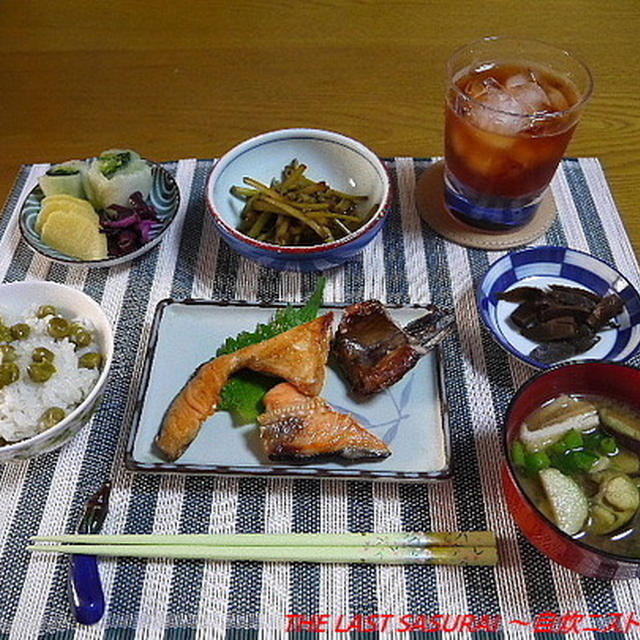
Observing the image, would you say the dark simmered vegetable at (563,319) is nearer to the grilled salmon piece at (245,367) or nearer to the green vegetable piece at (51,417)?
the grilled salmon piece at (245,367)

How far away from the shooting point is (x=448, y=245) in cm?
176

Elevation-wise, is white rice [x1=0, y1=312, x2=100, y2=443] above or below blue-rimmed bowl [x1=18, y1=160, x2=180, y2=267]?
above

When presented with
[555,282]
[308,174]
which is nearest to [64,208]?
[308,174]

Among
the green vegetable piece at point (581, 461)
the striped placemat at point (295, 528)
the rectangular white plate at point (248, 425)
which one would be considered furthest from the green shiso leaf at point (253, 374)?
the green vegetable piece at point (581, 461)

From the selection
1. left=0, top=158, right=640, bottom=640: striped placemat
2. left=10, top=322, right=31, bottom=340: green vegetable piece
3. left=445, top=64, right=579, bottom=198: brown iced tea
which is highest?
left=445, top=64, right=579, bottom=198: brown iced tea

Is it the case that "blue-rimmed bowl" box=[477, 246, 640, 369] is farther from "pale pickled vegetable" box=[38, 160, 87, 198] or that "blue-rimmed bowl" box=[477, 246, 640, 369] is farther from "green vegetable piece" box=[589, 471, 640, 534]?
"pale pickled vegetable" box=[38, 160, 87, 198]

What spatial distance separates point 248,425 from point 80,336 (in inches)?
15.5

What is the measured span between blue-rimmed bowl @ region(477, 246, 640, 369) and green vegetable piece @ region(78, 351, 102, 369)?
0.80 m

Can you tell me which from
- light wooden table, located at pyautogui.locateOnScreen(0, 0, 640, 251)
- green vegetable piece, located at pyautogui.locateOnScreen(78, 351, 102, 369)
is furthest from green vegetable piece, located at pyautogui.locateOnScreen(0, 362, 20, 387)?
light wooden table, located at pyautogui.locateOnScreen(0, 0, 640, 251)

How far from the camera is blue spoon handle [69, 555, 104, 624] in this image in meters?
1.12

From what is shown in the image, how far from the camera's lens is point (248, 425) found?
52.6 inches

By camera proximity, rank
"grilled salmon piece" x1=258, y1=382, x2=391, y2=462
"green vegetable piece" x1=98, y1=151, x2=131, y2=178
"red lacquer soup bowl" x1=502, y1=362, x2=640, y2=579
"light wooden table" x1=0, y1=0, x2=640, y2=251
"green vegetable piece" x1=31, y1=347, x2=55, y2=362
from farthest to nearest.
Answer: "light wooden table" x1=0, y1=0, x2=640, y2=251
"green vegetable piece" x1=98, y1=151, x2=131, y2=178
"green vegetable piece" x1=31, y1=347, x2=55, y2=362
"grilled salmon piece" x1=258, y1=382, x2=391, y2=462
"red lacquer soup bowl" x1=502, y1=362, x2=640, y2=579

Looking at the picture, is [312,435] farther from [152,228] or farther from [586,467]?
[152,228]

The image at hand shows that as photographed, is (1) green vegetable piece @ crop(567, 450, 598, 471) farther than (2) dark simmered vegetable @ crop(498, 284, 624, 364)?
No
